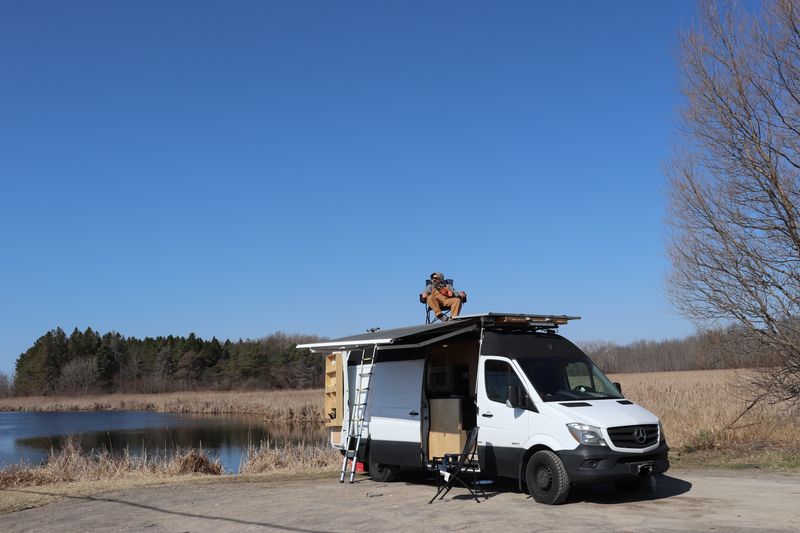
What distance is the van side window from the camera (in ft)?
39.3

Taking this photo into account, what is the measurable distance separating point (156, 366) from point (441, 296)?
298ft

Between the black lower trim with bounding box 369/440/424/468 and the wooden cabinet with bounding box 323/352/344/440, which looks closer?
the black lower trim with bounding box 369/440/424/468

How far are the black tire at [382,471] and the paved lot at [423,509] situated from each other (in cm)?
24

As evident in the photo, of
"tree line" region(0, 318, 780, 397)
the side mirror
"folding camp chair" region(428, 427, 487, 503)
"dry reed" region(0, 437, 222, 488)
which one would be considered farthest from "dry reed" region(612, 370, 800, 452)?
"tree line" region(0, 318, 780, 397)

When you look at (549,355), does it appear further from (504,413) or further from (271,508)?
(271,508)

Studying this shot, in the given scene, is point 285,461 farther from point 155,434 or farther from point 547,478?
point 155,434

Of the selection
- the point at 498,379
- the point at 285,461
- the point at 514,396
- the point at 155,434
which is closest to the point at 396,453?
the point at 498,379

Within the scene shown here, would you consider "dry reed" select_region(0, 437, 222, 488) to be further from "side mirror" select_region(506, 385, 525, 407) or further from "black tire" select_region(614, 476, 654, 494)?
"black tire" select_region(614, 476, 654, 494)

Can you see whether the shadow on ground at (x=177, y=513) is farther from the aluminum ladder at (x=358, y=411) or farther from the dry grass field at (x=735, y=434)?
the dry grass field at (x=735, y=434)

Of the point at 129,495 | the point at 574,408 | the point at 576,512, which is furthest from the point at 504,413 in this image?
the point at 129,495

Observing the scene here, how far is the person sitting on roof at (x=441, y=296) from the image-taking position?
15.5 m

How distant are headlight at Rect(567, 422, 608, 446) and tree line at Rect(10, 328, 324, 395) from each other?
79155 millimetres

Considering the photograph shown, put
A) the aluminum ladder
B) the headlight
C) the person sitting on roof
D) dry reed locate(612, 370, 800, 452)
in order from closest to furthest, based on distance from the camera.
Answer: the headlight
the aluminum ladder
the person sitting on roof
dry reed locate(612, 370, 800, 452)

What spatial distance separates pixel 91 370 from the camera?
94438 mm
